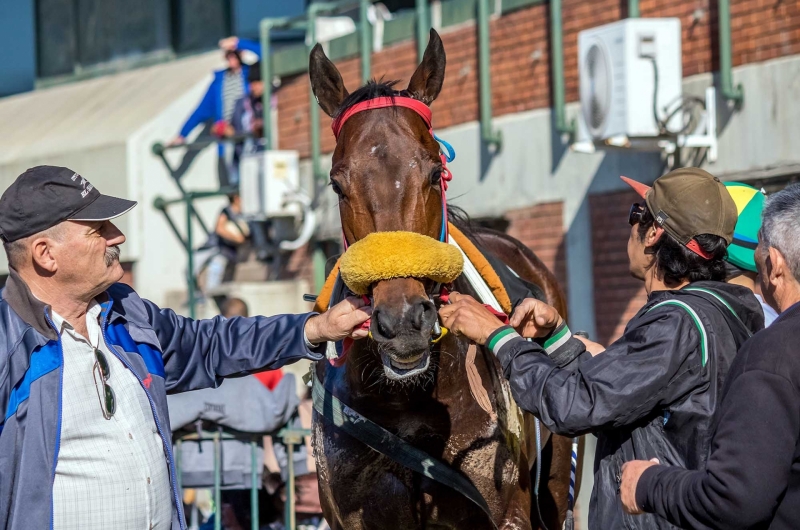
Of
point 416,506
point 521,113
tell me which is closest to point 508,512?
point 416,506

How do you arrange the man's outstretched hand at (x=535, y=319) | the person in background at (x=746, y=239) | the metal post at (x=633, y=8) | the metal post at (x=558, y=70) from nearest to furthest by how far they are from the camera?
the man's outstretched hand at (x=535, y=319), the person in background at (x=746, y=239), the metal post at (x=633, y=8), the metal post at (x=558, y=70)

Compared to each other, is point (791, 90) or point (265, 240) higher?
point (791, 90)

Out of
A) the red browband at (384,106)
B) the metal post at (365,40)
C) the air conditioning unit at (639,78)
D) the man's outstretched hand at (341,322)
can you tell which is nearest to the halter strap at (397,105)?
the red browband at (384,106)

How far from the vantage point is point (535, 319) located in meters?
3.34

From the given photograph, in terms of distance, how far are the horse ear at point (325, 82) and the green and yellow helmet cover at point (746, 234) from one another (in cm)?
146

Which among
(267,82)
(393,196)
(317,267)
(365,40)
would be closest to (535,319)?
(393,196)

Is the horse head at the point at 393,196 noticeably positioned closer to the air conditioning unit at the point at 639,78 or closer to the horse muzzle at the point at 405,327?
the horse muzzle at the point at 405,327

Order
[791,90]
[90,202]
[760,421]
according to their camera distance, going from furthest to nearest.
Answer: [791,90]
[90,202]
[760,421]

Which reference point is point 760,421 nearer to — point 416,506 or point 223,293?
point 416,506

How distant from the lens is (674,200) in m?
3.12

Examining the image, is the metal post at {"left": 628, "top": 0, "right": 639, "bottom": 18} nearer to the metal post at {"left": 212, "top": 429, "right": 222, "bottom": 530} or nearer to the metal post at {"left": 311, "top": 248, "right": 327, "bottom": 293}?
the metal post at {"left": 311, "top": 248, "right": 327, "bottom": 293}

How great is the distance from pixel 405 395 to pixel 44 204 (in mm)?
1340

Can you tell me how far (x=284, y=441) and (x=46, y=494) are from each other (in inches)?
125

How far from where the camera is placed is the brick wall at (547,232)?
9125 mm
